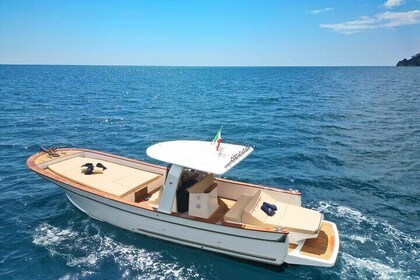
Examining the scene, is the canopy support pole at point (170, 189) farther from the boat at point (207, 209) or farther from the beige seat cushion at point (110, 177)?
the beige seat cushion at point (110, 177)

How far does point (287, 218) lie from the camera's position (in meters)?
12.7

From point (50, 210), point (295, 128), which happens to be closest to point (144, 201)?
point (50, 210)

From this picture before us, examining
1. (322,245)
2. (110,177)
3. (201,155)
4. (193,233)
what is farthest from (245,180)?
(110,177)

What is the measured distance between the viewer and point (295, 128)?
35438 millimetres

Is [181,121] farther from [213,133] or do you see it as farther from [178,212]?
[178,212]

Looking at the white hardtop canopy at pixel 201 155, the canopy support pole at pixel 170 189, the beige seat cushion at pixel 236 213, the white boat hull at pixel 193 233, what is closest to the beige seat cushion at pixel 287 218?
the beige seat cushion at pixel 236 213

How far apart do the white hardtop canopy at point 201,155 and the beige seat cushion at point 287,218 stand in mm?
2117

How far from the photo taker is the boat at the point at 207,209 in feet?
39.5

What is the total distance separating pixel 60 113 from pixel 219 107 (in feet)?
79.9

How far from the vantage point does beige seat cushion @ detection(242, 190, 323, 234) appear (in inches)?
478

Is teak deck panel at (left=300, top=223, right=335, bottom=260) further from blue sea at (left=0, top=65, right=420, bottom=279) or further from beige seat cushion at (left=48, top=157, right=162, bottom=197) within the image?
beige seat cushion at (left=48, top=157, right=162, bottom=197)

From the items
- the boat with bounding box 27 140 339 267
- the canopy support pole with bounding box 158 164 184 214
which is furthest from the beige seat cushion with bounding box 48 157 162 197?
the canopy support pole with bounding box 158 164 184 214

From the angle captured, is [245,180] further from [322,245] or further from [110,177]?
[110,177]

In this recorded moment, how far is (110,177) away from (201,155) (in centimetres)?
562
